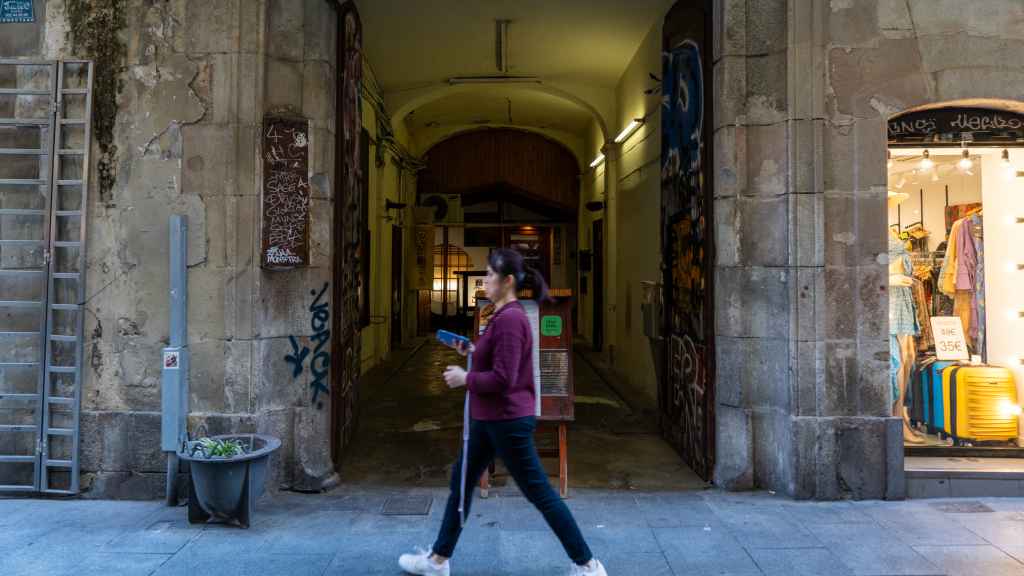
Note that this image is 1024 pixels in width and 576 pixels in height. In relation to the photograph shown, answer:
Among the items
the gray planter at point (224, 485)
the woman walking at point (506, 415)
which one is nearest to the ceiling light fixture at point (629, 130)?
the woman walking at point (506, 415)

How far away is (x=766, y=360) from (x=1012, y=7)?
130 inches

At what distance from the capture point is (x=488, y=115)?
51.6 ft

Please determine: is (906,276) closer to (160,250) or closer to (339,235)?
(339,235)

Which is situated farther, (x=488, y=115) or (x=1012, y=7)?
(x=488, y=115)

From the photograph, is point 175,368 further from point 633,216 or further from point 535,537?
point 633,216

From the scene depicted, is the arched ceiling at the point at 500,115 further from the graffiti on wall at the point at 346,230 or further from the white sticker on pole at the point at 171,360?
the white sticker on pole at the point at 171,360

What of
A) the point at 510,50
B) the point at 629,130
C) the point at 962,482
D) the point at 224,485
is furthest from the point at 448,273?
the point at 962,482

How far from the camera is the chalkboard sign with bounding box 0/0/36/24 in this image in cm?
533

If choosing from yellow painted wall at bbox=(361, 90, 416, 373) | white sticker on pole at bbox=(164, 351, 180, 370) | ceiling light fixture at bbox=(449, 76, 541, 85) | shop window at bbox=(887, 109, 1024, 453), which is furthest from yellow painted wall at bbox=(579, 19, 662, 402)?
white sticker on pole at bbox=(164, 351, 180, 370)

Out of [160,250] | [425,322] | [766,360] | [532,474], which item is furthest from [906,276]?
[425,322]

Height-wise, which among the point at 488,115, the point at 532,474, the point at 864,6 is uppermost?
the point at 488,115

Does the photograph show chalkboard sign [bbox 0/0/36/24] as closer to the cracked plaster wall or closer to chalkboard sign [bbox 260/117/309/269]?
the cracked plaster wall

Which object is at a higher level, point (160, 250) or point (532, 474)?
point (160, 250)

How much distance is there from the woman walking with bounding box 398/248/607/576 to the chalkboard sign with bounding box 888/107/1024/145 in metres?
3.68
